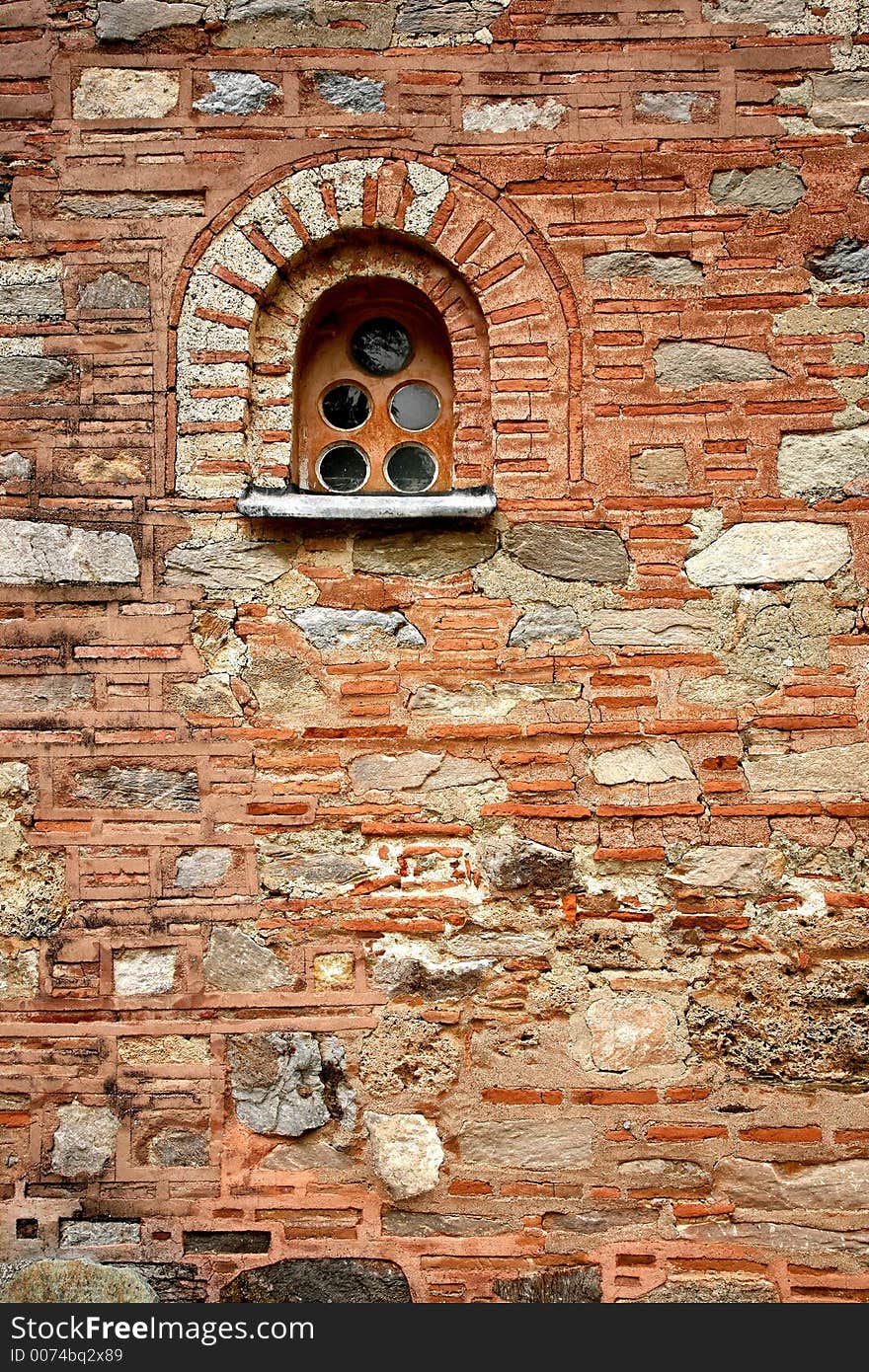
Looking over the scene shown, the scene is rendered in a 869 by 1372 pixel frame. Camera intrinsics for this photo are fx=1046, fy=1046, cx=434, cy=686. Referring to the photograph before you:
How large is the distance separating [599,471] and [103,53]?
2.18 meters

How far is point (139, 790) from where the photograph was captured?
131 inches

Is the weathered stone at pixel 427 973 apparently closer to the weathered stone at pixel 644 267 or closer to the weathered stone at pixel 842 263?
the weathered stone at pixel 644 267

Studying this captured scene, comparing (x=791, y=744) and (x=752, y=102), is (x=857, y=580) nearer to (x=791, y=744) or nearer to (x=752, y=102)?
(x=791, y=744)

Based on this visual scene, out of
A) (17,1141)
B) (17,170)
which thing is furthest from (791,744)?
(17,170)

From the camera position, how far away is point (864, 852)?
3270mm

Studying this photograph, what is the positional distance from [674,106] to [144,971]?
329 centimetres

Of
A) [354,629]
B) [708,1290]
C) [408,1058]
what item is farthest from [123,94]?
[708,1290]

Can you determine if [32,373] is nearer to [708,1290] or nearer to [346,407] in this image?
[346,407]

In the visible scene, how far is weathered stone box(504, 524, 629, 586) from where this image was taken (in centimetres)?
337

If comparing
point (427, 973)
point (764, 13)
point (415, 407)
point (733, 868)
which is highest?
point (764, 13)

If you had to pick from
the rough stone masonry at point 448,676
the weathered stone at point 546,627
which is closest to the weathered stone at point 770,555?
the rough stone masonry at point 448,676

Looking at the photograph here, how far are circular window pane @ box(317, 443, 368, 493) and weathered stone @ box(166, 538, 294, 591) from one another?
0.42m

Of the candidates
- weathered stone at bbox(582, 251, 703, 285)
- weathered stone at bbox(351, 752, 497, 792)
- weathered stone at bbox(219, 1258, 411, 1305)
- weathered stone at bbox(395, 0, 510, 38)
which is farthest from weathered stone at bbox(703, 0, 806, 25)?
weathered stone at bbox(219, 1258, 411, 1305)

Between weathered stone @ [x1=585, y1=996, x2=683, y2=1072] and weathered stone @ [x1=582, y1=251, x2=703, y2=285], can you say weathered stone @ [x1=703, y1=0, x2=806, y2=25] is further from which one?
Result: weathered stone @ [x1=585, y1=996, x2=683, y2=1072]
